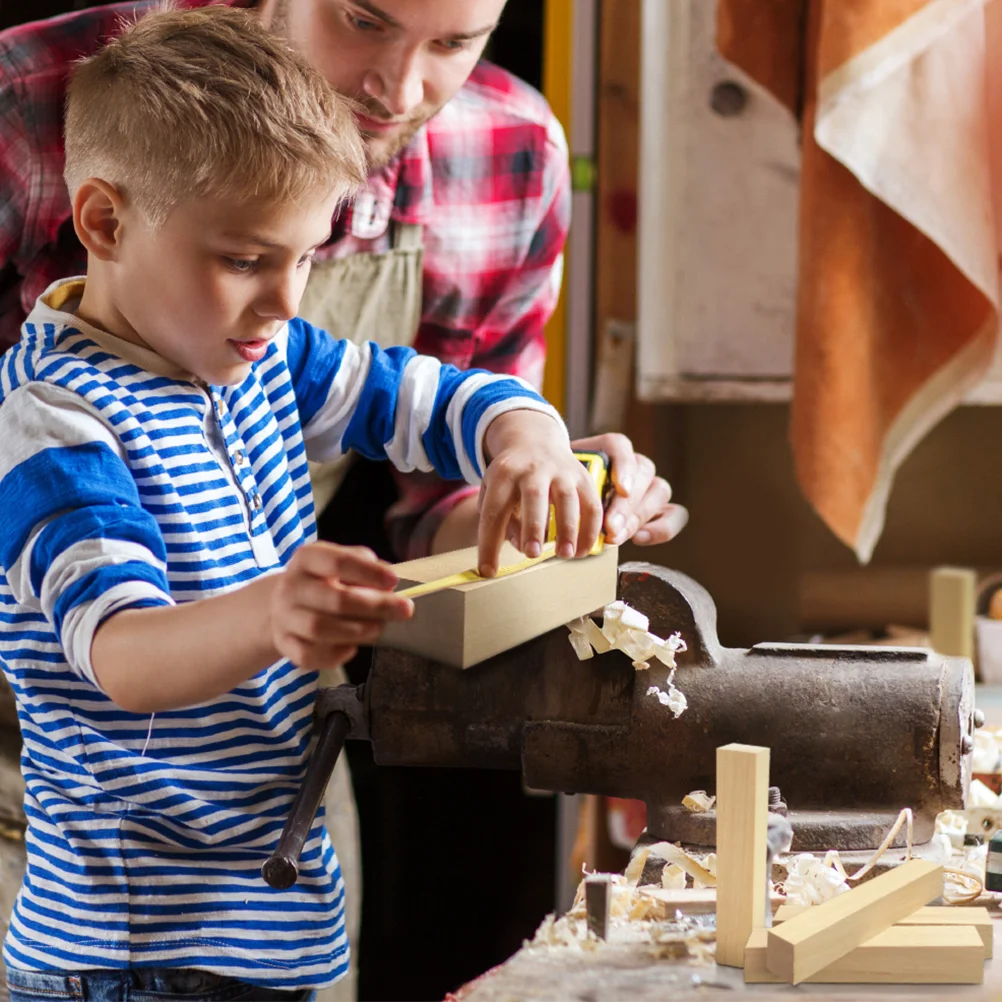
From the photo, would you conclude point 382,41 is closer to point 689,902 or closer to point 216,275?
point 216,275

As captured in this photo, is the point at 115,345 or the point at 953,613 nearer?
the point at 115,345

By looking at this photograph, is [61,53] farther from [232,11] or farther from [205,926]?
[205,926]

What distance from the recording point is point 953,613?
123 centimetres

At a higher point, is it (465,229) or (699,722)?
(465,229)

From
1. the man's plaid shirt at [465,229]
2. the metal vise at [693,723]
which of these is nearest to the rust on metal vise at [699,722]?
the metal vise at [693,723]

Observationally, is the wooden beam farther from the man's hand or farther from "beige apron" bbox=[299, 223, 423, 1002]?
the man's hand

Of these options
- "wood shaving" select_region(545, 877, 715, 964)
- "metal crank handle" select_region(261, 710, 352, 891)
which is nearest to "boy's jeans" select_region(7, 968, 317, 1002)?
"metal crank handle" select_region(261, 710, 352, 891)

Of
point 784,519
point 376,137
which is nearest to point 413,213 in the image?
point 376,137

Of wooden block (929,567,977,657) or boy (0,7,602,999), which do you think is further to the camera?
wooden block (929,567,977,657)

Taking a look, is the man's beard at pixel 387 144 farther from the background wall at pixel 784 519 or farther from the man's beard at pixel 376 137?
the background wall at pixel 784 519

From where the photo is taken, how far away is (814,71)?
138 centimetres

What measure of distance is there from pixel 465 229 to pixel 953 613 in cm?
58

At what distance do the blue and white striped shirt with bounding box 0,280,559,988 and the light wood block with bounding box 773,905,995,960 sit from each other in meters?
0.29

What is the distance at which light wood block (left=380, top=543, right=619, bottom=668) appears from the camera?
665mm
